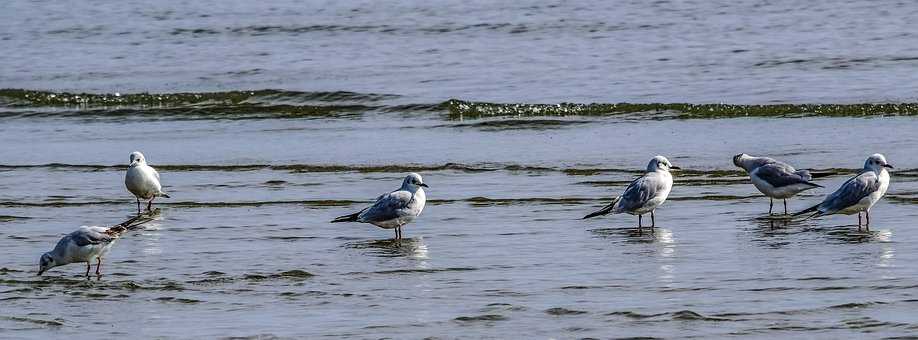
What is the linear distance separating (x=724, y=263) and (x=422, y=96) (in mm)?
12336

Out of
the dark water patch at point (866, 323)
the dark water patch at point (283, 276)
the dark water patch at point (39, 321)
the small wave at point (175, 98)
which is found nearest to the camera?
the dark water patch at point (866, 323)

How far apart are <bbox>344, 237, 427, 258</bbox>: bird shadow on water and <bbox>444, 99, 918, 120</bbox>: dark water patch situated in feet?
27.5

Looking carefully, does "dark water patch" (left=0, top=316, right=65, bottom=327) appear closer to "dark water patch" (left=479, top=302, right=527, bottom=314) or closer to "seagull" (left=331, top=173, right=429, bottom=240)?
"dark water patch" (left=479, top=302, right=527, bottom=314)

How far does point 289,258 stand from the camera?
1055 centimetres

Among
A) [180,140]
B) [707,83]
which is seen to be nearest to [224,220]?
[180,140]

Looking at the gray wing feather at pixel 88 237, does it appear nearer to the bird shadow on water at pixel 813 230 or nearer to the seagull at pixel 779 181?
the bird shadow on water at pixel 813 230

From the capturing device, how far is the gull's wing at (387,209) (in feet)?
38.0

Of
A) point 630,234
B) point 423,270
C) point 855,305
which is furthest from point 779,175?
point 855,305

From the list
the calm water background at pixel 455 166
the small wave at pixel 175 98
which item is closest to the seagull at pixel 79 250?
the calm water background at pixel 455 166

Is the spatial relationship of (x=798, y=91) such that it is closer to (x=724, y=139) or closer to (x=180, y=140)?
(x=724, y=139)

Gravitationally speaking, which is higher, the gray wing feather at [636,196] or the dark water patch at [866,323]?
the gray wing feather at [636,196]

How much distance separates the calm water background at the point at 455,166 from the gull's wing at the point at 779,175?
343 millimetres

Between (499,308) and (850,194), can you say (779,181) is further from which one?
(499,308)

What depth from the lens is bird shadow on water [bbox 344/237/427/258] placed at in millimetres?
10797
